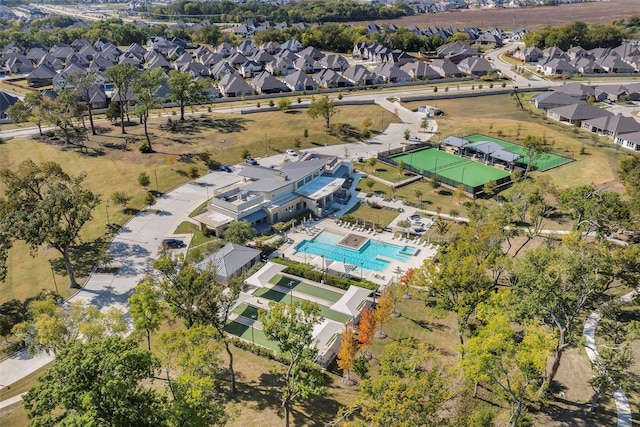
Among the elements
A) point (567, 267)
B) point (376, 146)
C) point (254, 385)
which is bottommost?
point (254, 385)

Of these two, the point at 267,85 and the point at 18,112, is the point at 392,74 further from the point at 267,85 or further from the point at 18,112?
the point at 18,112

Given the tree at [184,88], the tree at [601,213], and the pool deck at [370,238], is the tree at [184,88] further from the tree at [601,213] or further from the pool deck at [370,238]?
the tree at [601,213]

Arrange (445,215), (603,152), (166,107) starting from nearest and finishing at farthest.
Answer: (445,215)
(603,152)
(166,107)

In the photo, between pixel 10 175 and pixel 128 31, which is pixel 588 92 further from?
pixel 128 31

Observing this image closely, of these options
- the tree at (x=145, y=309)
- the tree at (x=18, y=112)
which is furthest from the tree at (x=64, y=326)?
the tree at (x=18, y=112)

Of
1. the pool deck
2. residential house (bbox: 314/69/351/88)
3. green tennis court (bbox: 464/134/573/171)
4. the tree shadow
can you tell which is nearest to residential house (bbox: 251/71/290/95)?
residential house (bbox: 314/69/351/88)

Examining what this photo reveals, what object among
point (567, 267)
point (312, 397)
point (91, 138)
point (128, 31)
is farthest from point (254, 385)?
point (128, 31)
